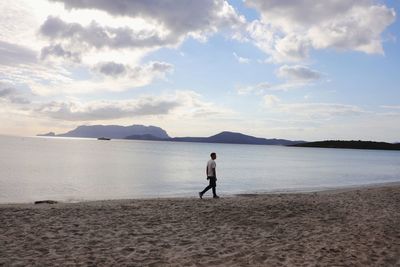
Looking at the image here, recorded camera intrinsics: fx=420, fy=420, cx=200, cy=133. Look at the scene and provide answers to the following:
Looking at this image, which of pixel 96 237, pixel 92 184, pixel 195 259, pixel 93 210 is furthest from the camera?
pixel 92 184

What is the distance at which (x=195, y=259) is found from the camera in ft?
29.4

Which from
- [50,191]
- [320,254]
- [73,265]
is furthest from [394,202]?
[50,191]

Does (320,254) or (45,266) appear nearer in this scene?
(45,266)

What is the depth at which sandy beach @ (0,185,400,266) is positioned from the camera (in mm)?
8883

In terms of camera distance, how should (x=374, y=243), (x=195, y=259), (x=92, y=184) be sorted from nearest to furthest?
(x=195, y=259), (x=374, y=243), (x=92, y=184)

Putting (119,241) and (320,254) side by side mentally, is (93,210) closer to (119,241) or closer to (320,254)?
(119,241)

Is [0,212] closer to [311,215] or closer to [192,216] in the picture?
[192,216]

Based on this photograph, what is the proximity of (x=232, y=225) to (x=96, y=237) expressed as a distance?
13.8 ft

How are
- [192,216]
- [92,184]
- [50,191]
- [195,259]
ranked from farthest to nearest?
[92,184] < [50,191] < [192,216] < [195,259]

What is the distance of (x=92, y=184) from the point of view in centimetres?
3725

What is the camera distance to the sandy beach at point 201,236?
29.1ft

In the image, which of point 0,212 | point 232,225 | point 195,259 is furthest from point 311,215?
point 0,212

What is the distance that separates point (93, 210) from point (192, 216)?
12.9 feet

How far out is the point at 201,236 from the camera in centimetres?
1131
